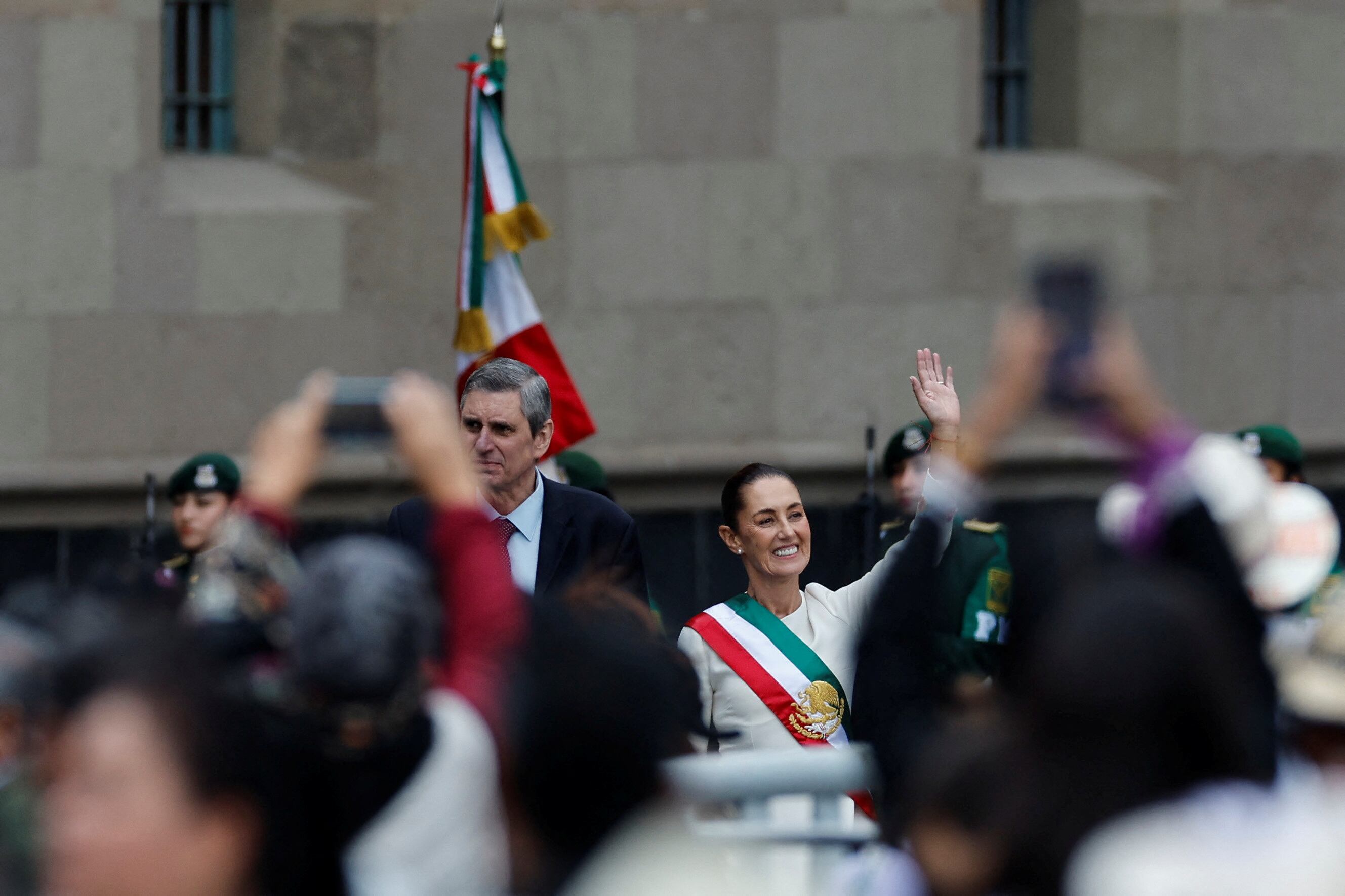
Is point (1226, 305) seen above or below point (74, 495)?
above

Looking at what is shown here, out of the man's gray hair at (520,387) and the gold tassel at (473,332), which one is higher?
the gold tassel at (473,332)

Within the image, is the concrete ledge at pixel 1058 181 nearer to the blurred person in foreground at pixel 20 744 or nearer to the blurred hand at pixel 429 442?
the blurred hand at pixel 429 442

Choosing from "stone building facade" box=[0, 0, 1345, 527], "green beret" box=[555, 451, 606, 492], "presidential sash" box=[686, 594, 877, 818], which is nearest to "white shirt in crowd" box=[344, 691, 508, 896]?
"presidential sash" box=[686, 594, 877, 818]

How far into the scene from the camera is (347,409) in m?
2.74

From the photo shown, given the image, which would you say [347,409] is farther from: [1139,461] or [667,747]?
[1139,461]

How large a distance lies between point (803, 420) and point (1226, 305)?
251 cm

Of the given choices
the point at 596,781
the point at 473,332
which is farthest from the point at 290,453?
the point at 473,332

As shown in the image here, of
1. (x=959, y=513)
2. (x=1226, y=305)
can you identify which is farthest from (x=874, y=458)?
(x=959, y=513)

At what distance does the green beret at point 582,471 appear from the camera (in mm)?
7598

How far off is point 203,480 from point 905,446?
9.03 ft

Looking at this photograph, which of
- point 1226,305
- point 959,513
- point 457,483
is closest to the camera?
point 457,483

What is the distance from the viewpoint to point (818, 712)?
4.71m

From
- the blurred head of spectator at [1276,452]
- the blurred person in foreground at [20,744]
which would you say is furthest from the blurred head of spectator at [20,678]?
the blurred head of spectator at [1276,452]

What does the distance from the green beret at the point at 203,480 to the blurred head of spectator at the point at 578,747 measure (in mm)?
4380
